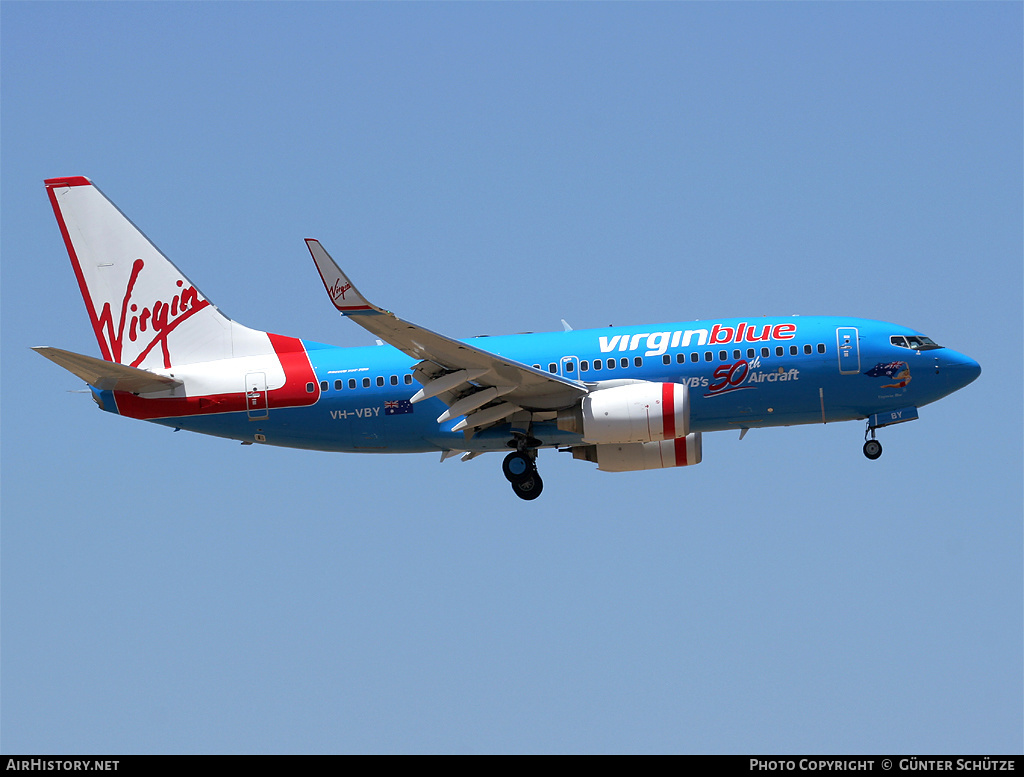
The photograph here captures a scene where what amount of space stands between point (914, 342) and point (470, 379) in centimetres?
1264

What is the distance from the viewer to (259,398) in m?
39.8

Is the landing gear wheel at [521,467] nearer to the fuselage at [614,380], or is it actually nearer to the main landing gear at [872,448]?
the fuselage at [614,380]

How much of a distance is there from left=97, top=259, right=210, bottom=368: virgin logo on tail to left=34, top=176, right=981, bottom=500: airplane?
59mm

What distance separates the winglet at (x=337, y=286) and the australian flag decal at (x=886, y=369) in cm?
1410

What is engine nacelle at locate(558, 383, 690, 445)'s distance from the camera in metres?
36.8

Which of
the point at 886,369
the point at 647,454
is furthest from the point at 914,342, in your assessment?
the point at 647,454

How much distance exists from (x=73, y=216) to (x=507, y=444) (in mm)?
16133

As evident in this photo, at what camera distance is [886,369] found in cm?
3816

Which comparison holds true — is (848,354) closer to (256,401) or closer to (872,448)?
(872,448)

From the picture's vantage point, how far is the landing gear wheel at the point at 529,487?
39219 millimetres

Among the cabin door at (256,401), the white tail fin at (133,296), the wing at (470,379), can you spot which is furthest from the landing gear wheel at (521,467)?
the white tail fin at (133,296)

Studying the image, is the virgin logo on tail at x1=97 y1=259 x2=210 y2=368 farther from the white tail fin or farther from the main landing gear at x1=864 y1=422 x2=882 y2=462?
the main landing gear at x1=864 y1=422 x2=882 y2=462
